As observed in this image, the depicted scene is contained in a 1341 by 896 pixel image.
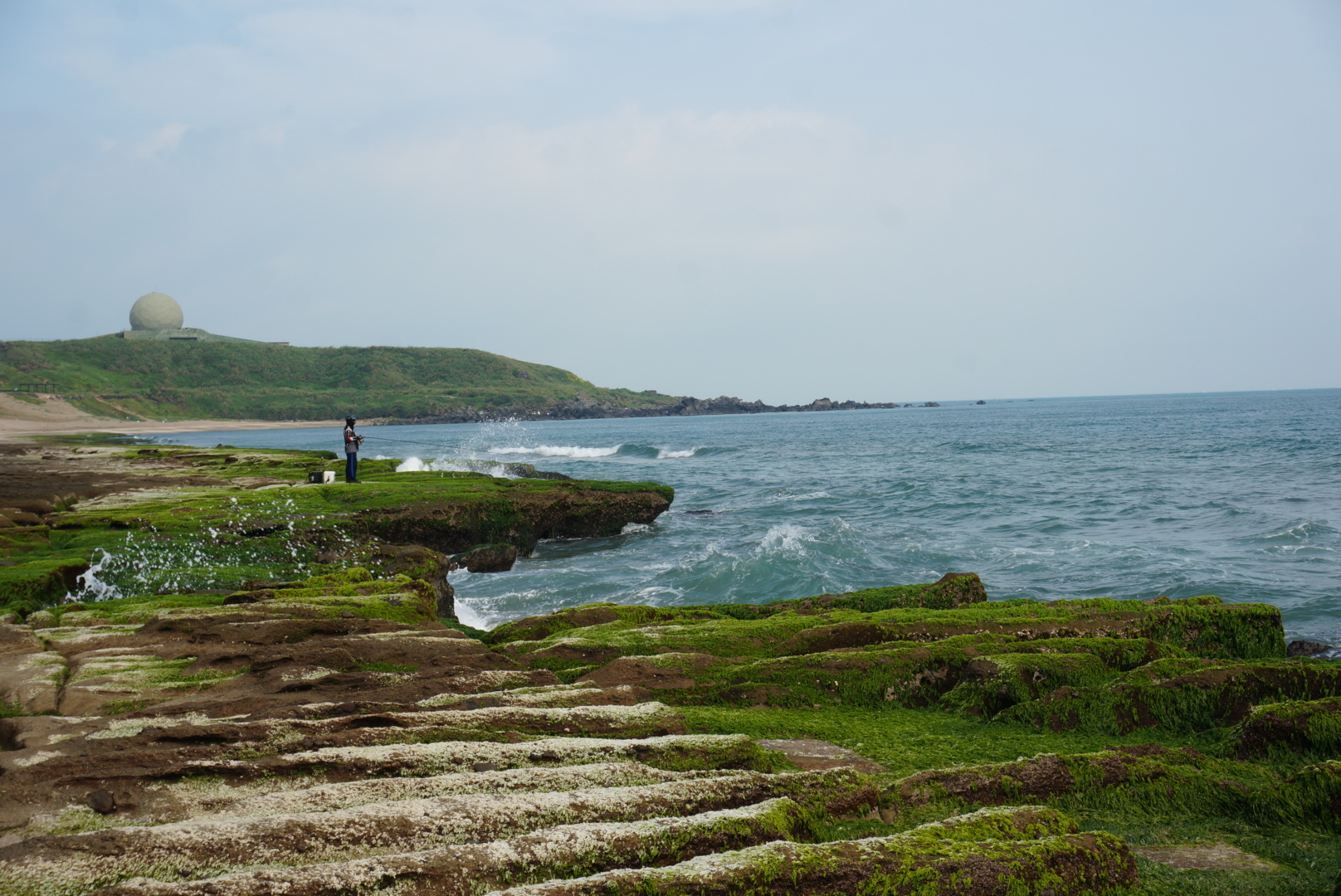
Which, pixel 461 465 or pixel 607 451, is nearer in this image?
pixel 461 465

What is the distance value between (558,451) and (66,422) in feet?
235

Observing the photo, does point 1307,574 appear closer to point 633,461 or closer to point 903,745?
point 903,745

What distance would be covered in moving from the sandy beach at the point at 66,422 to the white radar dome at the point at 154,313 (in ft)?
163

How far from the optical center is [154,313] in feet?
→ 529

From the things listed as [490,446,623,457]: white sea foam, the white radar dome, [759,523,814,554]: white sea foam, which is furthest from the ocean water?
the white radar dome

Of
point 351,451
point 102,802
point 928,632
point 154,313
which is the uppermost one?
point 154,313

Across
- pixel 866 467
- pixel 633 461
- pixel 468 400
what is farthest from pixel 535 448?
pixel 468 400

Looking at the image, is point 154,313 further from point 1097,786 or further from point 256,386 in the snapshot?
point 1097,786

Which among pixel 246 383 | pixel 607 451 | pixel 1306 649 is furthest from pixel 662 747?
pixel 246 383

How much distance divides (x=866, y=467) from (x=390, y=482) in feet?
114

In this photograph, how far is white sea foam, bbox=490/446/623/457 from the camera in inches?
2783

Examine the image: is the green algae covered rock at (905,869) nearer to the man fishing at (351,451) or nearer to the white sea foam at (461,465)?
the man fishing at (351,451)

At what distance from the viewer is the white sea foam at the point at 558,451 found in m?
70.7

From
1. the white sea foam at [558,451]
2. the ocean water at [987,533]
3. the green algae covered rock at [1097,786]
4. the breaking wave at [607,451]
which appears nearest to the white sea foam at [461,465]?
the ocean water at [987,533]
